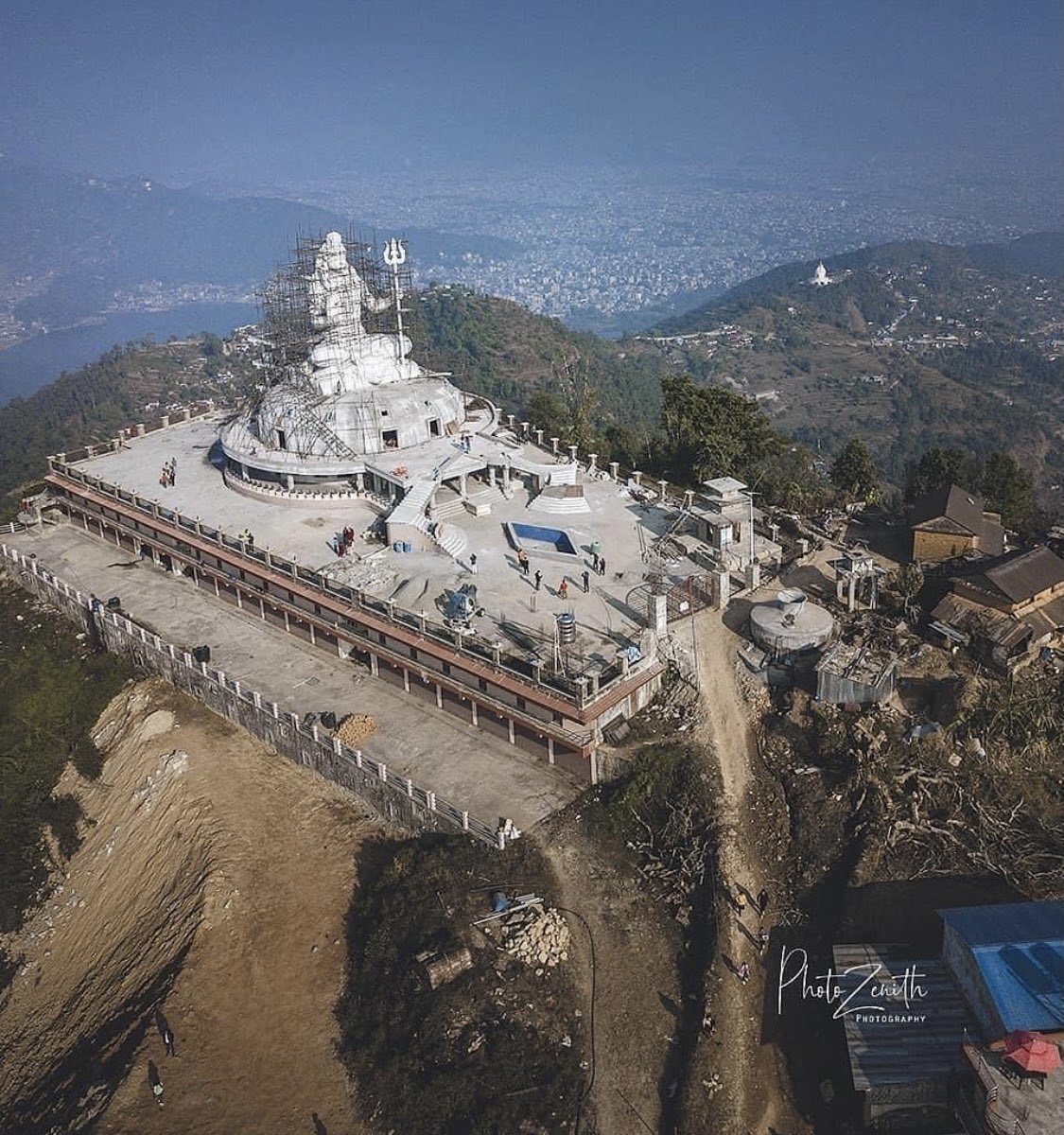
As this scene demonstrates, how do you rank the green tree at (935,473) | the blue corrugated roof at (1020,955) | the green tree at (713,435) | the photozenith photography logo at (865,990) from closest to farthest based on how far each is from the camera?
1. the blue corrugated roof at (1020,955)
2. the photozenith photography logo at (865,990)
3. the green tree at (935,473)
4. the green tree at (713,435)

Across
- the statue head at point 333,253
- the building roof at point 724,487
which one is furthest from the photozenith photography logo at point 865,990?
the statue head at point 333,253

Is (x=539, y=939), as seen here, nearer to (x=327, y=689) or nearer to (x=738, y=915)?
(x=738, y=915)

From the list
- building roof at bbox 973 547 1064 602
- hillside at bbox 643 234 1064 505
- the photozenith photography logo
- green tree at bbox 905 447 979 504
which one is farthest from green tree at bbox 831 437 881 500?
hillside at bbox 643 234 1064 505

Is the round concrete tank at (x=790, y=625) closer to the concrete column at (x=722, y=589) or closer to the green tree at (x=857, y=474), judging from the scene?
the concrete column at (x=722, y=589)

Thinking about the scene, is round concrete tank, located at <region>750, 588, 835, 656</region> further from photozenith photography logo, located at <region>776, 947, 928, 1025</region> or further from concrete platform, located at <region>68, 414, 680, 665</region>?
photozenith photography logo, located at <region>776, 947, 928, 1025</region>

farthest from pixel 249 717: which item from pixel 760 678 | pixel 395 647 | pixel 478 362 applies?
pixel 478 362

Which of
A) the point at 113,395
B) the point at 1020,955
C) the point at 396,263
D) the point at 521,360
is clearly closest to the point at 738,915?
the point at 1020,955

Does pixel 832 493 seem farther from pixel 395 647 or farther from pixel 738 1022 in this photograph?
pixel 738 1022
